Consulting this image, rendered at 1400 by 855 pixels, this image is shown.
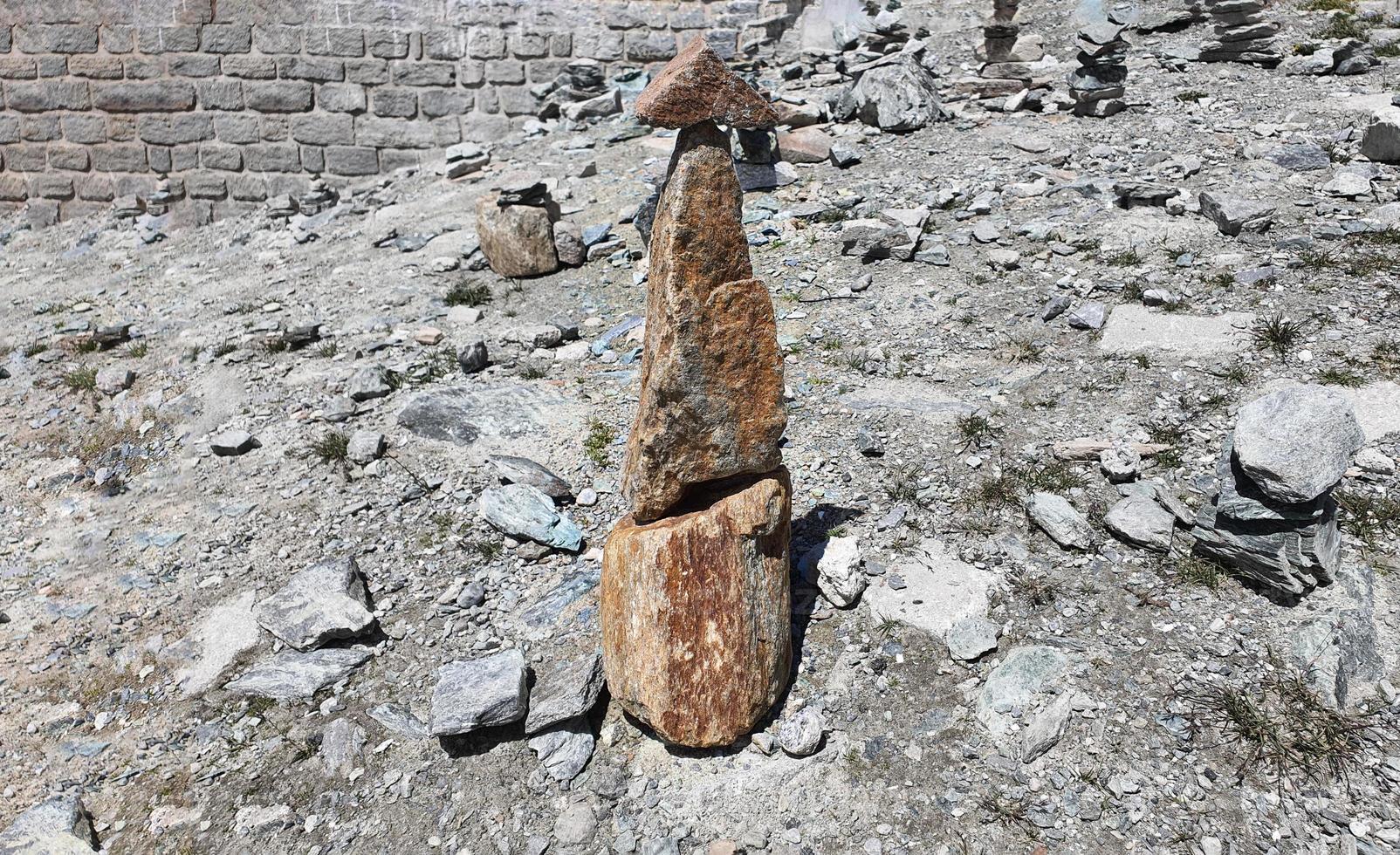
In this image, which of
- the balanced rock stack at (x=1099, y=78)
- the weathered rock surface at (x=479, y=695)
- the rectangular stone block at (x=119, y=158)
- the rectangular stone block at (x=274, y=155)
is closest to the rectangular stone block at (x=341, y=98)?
the rectangular stone block at (x=274, y=155)

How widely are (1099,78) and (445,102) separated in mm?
6316

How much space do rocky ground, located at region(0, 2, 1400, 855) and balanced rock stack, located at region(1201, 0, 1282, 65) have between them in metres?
0.91

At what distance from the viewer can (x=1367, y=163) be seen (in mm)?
5688

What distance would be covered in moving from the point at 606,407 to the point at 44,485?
10.1ft

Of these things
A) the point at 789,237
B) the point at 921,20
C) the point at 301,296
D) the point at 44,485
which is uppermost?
the point at 921,20

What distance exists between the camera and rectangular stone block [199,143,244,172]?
952 centimetres

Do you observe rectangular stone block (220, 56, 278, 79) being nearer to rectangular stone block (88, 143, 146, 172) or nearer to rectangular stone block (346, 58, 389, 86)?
rectangular stone block (346, 58, 389, 86)

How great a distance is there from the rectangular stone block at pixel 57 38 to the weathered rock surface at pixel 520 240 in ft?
19.7

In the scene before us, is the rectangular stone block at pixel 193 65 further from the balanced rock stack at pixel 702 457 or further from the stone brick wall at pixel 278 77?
the balanced rock stack at pixel 702 457

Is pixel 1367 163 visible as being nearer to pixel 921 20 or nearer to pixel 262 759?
pixel 921 20

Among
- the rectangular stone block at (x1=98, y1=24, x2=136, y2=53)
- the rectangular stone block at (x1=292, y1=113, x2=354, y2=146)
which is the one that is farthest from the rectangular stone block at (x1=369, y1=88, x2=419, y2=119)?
the rectangular stone block at (x1=98, y1=24, x2=136, y2=53)

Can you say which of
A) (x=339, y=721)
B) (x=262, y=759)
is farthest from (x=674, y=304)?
(x=262, y=759)

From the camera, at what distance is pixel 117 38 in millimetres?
9227

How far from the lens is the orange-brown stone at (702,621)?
107 inches
